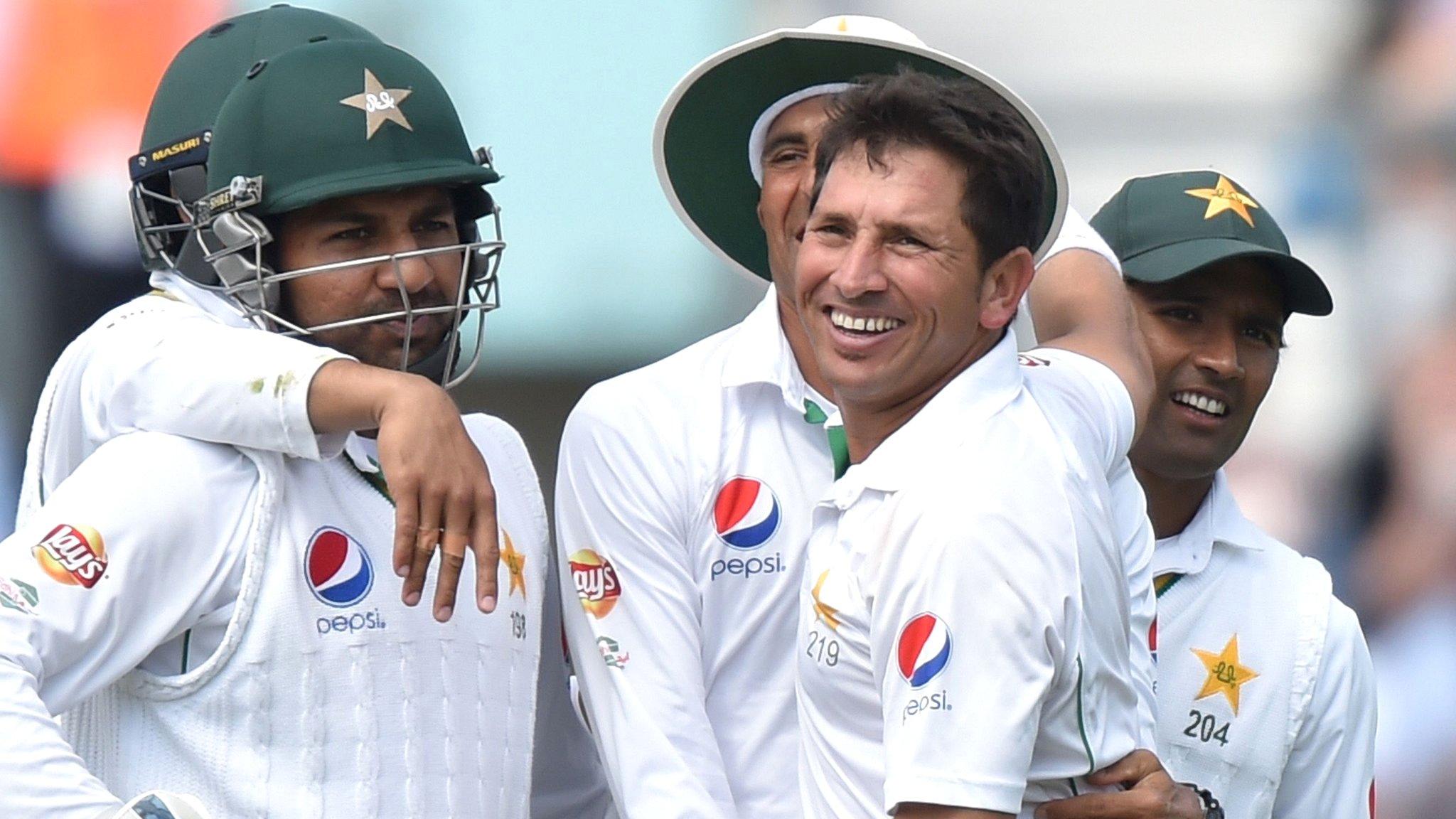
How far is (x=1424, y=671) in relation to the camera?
22.7 ft

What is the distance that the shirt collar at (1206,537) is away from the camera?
3529 millimetres

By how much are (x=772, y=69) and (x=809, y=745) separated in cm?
107

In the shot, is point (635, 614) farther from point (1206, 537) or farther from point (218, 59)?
point (218, 59)

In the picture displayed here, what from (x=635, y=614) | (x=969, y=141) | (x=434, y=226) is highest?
(x=969, y=141)

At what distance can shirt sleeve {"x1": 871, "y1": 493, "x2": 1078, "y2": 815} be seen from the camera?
236cm

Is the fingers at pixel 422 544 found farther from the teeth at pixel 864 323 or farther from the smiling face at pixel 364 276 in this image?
the teeth at pixel 864 323

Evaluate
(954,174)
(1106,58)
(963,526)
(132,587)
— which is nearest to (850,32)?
(954,174)

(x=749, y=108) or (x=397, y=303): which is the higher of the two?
(x=749, y=108)

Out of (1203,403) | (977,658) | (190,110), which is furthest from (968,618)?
(190,110)

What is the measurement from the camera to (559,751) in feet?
11.1

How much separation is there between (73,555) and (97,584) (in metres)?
0.04

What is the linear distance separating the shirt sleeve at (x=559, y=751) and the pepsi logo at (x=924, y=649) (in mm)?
1022

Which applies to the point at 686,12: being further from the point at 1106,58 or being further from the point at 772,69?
the point at 772,69

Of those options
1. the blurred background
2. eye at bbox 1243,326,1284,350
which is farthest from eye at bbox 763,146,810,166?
the blurred background
